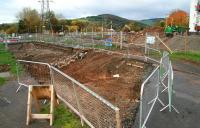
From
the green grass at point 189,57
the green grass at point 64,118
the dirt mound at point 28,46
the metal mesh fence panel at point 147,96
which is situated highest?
the metal mesh fence panel at point 147,96

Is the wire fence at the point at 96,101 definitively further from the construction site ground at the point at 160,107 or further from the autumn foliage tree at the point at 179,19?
the autumn foliage tree at the point at 179,19

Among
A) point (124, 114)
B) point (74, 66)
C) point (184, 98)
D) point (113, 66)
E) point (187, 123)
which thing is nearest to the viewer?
point (187, 123)

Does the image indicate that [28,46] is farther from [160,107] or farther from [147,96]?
[147,96]

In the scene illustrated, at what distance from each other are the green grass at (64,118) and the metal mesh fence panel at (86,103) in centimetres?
30

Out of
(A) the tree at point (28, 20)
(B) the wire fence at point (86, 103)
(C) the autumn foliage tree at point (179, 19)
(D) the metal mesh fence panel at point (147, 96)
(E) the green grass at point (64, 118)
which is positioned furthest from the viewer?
(A) the tree at point (28, 20)

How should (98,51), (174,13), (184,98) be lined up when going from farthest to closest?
(174,13), (98,51), (184,98)

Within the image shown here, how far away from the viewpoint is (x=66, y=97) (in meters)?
10.7

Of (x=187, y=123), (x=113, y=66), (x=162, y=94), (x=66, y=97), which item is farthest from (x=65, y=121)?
(x=113, y=66)

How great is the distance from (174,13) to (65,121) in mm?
102015

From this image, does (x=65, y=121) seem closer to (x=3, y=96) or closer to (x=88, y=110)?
(x=88, y=110)

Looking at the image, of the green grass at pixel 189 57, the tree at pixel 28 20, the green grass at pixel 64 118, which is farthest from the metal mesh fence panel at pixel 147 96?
the tree at pixel 28 20

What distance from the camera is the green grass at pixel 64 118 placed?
9.61m

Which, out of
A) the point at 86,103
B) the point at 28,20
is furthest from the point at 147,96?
the point at 28,20

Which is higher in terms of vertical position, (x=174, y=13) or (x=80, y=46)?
(x=174, y=13)
